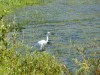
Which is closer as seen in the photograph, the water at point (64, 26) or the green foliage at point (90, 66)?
the green foliage at point (90, 66)

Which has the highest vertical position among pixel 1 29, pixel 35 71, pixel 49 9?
pixel 1 29

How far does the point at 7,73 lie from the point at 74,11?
28220mm

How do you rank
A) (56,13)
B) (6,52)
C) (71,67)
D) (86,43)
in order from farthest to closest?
(56,13) < (86,43) < (71,67) < (6,52)

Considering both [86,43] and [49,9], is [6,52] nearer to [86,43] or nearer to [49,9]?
[86,43]

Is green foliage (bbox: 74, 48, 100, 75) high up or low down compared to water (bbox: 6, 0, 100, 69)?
up

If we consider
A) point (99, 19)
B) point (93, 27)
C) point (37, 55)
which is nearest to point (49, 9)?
point (99, 19)

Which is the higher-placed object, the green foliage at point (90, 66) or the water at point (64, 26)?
the green foliage at point (90, 66)

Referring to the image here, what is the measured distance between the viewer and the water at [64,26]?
22328mm

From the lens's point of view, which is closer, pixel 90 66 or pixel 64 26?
pixel 90 66

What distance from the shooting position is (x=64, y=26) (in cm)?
3145

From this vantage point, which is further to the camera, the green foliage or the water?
the water

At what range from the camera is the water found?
22328 mm

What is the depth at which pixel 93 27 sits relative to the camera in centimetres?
3028

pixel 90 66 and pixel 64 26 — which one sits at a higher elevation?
pixel 90 66
